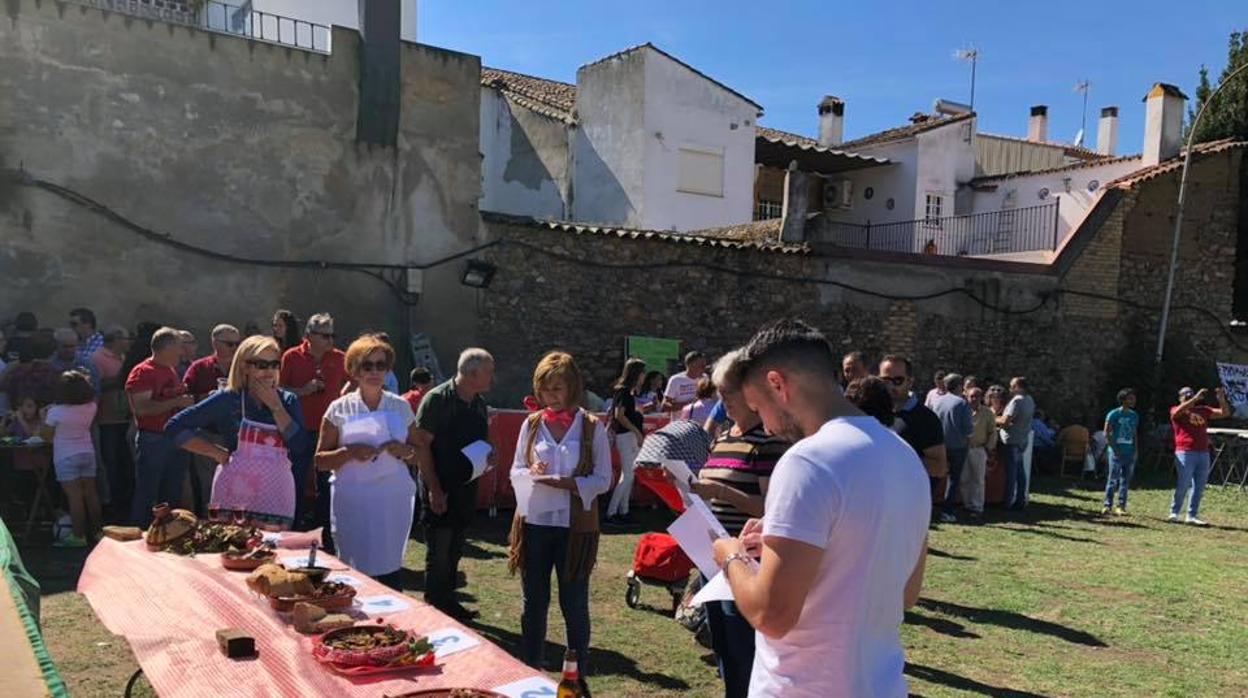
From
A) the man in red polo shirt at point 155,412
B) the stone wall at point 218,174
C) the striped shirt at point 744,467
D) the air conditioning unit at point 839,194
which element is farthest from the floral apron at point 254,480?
the air conditioning unit at point 839,194

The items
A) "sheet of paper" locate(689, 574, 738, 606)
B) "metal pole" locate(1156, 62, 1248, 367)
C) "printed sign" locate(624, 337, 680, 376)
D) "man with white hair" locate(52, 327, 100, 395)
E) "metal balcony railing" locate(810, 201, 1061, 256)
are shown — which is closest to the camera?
"sheet of paper" locate(689, 574, 738, 606)

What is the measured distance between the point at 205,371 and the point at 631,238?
308 inches

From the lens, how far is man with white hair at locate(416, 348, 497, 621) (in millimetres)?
4988

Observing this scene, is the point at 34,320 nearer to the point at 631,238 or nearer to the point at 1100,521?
the point at 631,238

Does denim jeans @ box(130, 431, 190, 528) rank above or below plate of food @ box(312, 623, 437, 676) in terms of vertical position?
below

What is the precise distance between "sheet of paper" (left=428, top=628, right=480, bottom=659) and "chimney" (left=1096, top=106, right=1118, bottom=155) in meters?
34.3

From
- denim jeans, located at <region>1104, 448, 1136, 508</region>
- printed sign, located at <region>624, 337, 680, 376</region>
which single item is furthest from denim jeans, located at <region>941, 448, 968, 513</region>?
printed sign, located at <region>624, 337, 680, 376</region>

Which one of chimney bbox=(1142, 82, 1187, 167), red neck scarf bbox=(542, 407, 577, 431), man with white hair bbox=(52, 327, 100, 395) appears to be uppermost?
chimney bbox=(1142, 82, 1187, 167)

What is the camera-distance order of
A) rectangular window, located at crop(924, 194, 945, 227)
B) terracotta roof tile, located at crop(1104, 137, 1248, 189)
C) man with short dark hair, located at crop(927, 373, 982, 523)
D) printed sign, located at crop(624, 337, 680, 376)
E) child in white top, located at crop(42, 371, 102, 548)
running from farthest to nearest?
rectangular window, located at crop(924, 194, 945, 227) → terracotta roof tile, located at crop(1104, 137, 1248, 189) → printed sign, located at crop(624, 337, 680, 376) → man with short dark hair, located at crop(927, 373, 982, 523) → child in white top, located at crop(42, 371, 102, 548)

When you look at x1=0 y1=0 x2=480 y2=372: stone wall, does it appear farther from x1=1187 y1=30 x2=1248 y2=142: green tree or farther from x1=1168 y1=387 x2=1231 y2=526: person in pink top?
x1=1187 y1=30 x2=1248 y2=142: green tree

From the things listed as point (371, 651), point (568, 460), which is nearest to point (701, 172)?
point (568, 460)

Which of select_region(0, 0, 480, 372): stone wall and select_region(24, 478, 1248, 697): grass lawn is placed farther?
select_region(0, 0, 480, 372): stone wall

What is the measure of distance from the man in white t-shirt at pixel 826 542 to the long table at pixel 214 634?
3.11 feet

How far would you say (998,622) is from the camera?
663 centimetres
